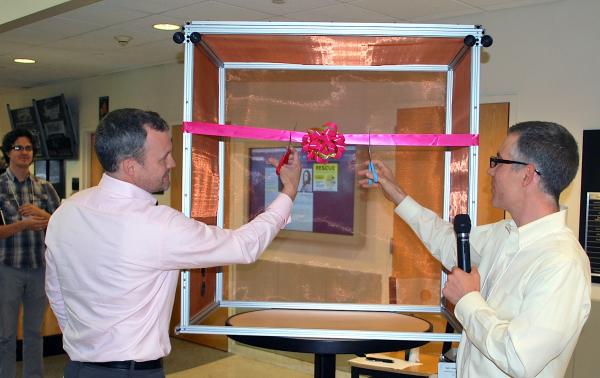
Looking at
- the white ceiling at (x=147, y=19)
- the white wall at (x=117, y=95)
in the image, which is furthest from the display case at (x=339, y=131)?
the white wall at (x=117, y=95)

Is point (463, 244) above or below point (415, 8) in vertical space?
below

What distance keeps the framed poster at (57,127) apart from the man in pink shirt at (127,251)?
5833mm

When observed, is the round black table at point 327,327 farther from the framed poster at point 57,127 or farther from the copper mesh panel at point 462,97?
the framed poster at point 57,127

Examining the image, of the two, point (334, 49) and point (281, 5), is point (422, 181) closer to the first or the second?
point (334, 49)

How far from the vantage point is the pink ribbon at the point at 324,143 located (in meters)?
1.98

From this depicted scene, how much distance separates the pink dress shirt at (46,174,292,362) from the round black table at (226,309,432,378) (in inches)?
11.8

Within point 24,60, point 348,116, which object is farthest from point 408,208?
point 24,60

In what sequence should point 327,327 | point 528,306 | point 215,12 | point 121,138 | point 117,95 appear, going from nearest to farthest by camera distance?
1. point 528,306
2. point 121,138
3. point 327,327
4. point 215,12
5. point 117,95

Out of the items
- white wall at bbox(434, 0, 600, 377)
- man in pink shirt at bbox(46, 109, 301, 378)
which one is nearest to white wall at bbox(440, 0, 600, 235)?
white wall at bbox(434, 0, 600, 377)

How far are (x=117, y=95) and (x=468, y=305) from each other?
5.84m

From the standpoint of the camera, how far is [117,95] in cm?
661

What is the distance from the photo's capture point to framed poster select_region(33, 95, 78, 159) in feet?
23.4

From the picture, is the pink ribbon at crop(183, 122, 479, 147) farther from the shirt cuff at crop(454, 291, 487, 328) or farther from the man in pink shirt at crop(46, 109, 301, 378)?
the shirt cuff at crop(454, 291, 487, 328)

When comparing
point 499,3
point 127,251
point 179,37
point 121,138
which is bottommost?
point 127,251
